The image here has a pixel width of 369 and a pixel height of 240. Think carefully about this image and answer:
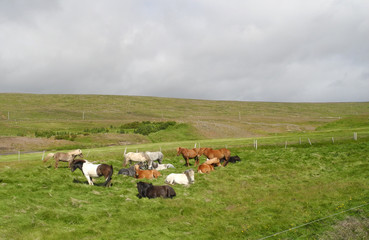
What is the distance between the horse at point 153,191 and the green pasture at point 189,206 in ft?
1.57

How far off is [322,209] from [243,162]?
13.7 meters

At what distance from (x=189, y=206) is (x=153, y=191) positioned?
8.08 ft

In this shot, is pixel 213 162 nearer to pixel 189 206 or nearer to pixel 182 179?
pixel 182 179

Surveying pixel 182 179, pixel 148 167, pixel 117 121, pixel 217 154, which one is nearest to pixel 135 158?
pixel 148 167

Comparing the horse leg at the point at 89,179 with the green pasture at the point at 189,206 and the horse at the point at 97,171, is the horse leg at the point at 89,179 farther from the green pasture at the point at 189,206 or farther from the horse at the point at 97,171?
the green pasture at the point at 189,206

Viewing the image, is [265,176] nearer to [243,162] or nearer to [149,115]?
[243,162]

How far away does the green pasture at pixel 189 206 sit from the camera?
33.9ft

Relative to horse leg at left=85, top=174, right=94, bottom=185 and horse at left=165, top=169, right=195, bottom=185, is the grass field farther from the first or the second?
horse at left=165, top=169, right=195, bottom=185

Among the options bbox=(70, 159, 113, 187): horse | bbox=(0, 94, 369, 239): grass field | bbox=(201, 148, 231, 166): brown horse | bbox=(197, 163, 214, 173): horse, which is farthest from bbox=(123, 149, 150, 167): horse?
bbox=(70, 159, 113, 187): horse

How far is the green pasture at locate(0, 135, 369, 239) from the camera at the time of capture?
1034 cm

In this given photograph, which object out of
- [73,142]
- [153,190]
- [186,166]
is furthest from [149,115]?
[153,190]

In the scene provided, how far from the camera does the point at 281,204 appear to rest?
44.9 feet

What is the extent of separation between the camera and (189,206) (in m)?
13.7

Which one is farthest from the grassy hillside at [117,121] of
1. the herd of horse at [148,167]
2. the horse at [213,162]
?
the horse at [213,162]
